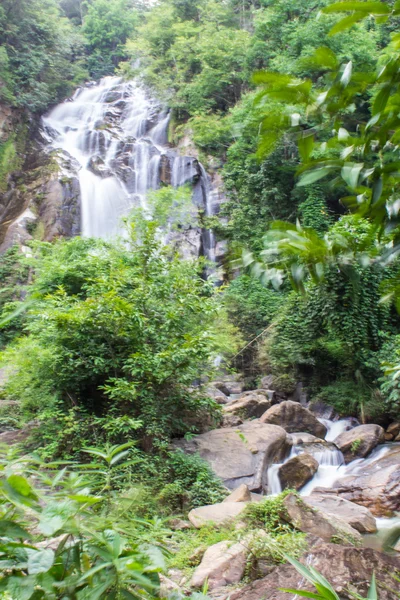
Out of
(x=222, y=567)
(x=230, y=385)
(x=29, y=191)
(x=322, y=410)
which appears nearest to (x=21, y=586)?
(x=222, y=567)

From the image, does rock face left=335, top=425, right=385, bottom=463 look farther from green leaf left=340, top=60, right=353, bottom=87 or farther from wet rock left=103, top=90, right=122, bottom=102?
wet rock left=103, top=90, right=122, bottom=102

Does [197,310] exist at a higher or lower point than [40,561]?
higher

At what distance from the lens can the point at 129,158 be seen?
2175 centimetres

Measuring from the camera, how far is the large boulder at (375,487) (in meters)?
6.34

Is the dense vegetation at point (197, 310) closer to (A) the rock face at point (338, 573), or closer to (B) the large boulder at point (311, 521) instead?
(B) the large boulder at point (311, 521)

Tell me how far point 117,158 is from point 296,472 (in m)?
18.8

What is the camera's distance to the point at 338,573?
2.63 metres

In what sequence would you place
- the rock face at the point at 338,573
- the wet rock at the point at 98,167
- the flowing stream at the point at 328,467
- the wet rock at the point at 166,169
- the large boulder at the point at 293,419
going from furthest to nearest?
the wet rock at the point at 166,169 → the wet rock at the point at 98,167 → the large boulder at the point at 293,419 → the flowing stream at the point at 328,467 → the rock face at the point at 338,573

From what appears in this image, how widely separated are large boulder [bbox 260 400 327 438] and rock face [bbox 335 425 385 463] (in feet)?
2.57

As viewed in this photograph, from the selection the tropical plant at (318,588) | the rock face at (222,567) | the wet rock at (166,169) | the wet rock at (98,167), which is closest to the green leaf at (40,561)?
the tropical plant at (318,588)

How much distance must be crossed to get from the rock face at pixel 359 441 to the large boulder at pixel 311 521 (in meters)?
4.62

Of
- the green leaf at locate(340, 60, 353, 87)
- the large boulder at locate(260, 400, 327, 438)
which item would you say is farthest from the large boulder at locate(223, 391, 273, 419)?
the green leaf at locate(340, 60, 353, 87)

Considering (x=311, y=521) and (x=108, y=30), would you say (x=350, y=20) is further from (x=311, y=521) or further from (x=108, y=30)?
(x=108, y=30)

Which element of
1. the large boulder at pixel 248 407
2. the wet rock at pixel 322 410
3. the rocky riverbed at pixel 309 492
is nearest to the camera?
the rocky riverbed at pixel 309 492
